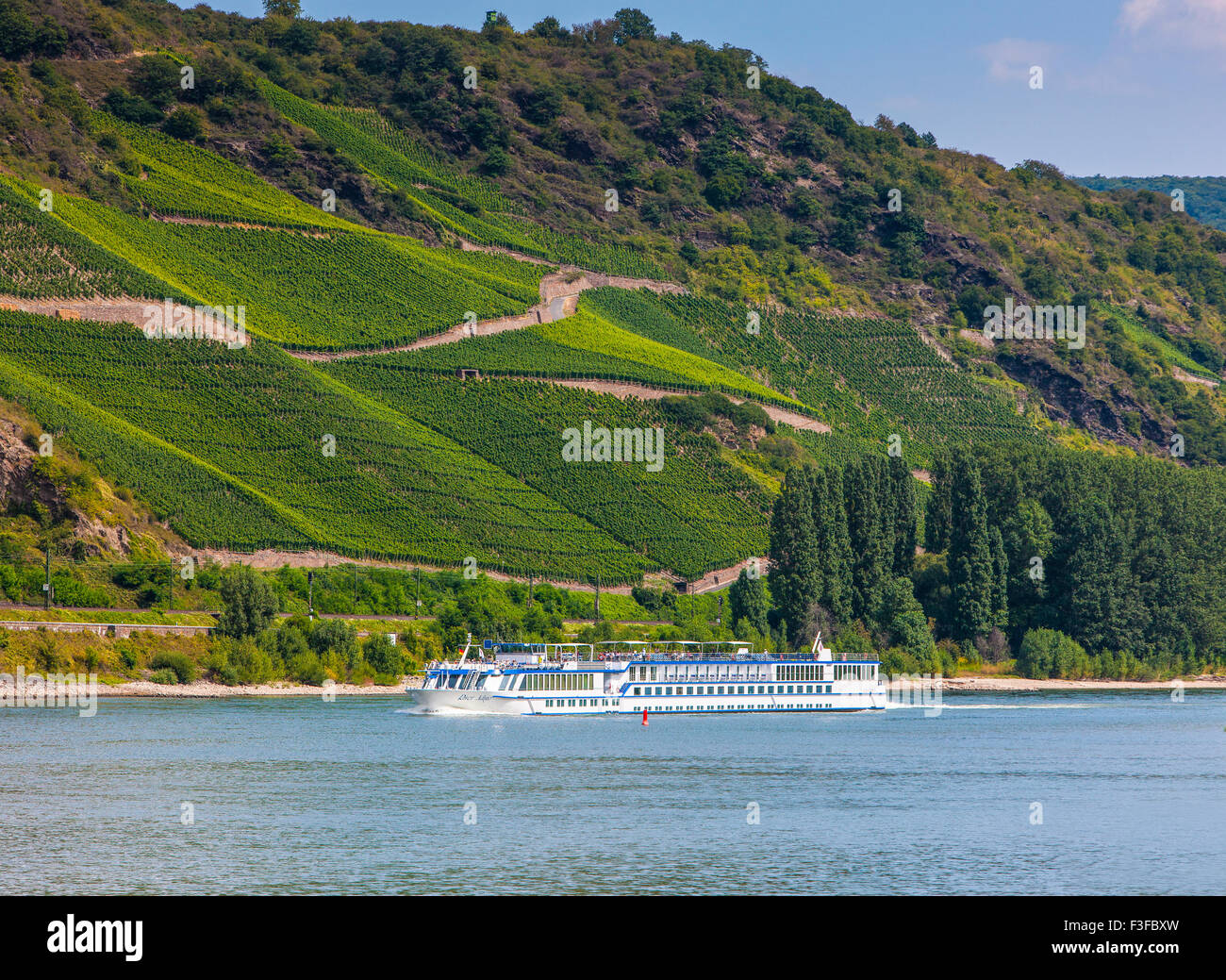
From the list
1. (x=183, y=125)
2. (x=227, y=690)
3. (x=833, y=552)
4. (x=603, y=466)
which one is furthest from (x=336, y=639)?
(x=183, y=125)

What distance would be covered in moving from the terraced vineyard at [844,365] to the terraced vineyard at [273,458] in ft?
167

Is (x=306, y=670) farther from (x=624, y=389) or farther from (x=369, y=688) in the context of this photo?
(x=624, y=389)

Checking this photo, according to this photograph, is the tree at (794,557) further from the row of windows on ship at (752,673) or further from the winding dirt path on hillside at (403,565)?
the winding dirt path on hillside at (403,565)

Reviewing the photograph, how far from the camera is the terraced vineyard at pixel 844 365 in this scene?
17162cm

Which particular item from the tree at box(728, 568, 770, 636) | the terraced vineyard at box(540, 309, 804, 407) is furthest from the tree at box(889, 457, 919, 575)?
the terraced vineyard at box(540, 309, 804, 407)

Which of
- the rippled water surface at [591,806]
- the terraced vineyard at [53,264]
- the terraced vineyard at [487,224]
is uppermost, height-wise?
the terraced vineyard at [487,224]

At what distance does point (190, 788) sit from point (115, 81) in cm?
15234

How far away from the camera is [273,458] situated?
121 metres

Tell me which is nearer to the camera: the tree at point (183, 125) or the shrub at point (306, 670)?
the shrub at point (306, 670)

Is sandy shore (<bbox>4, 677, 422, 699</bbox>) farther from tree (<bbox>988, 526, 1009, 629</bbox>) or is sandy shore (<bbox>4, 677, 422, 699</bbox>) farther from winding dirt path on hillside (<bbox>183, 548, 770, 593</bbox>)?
tree (<bbox>988, 526, 1009, 629</bbox>)

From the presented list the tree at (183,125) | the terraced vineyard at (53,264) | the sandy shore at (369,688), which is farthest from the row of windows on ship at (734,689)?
the tree at (183,125)

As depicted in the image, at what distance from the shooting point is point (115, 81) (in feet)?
610
